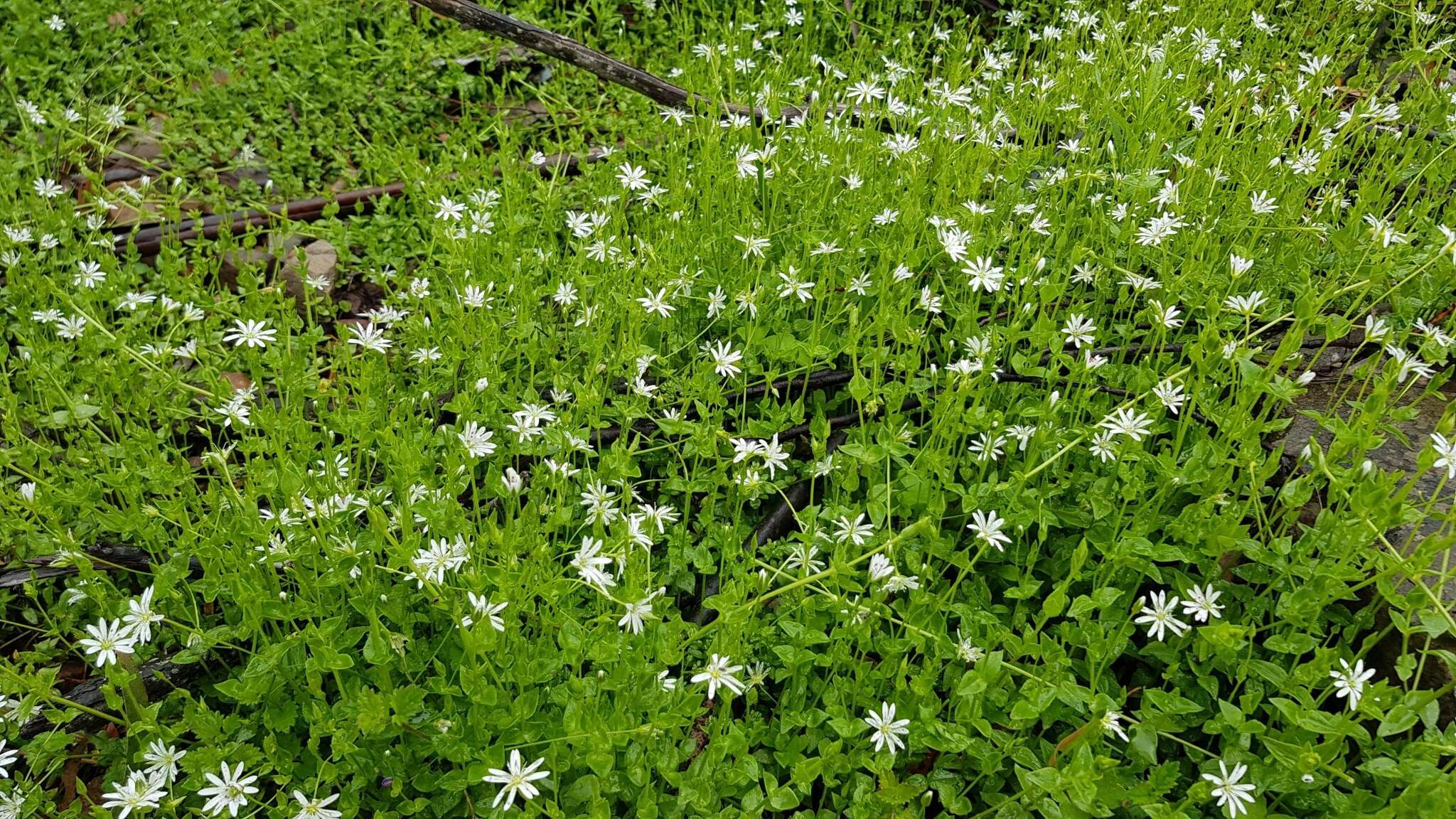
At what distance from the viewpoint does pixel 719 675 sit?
6.32 ft

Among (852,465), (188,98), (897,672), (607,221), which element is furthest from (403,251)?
(897,672)

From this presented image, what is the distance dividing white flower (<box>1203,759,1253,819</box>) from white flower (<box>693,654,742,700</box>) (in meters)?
0.89

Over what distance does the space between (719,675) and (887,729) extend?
1.27 feet

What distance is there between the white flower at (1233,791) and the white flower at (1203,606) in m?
0.32

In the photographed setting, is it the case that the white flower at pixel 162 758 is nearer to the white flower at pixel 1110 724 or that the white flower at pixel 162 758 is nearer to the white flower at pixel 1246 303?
the white flower at pixel 1110 724

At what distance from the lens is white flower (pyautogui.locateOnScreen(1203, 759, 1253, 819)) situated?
1.80 meters

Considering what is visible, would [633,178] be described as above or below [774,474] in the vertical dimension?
above

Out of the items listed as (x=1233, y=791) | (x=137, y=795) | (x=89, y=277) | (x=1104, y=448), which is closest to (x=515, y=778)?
(x=137, y=795)

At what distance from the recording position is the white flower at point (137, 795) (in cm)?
177

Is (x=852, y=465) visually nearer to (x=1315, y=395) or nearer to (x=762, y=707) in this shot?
(x=762, y=707)

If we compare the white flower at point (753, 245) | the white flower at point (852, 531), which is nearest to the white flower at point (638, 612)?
the white flower at point (852, 531)

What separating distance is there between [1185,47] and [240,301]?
4159mm

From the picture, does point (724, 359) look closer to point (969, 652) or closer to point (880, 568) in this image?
point (880, 568)

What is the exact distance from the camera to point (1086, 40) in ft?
15.5
